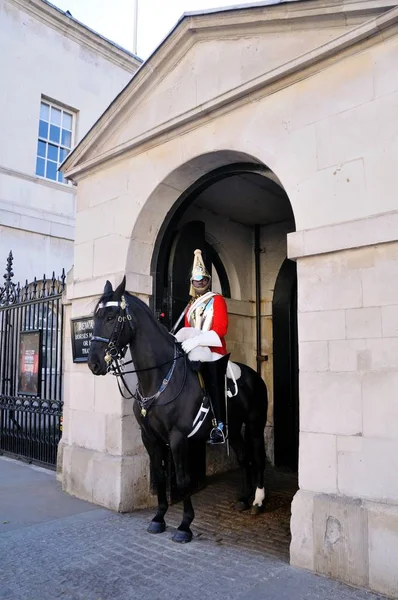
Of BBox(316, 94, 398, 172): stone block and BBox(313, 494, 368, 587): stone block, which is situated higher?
BBox(316, 94, 398, 172): stone block

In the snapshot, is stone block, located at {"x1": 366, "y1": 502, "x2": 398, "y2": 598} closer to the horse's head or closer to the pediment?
the horse's head

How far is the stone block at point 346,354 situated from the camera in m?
3.84

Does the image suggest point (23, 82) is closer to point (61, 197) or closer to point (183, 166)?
point (61, 197)

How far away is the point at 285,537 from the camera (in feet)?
15.4

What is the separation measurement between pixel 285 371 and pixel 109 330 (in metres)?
4.27

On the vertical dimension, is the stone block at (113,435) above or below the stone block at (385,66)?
below

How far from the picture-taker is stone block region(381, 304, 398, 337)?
12.1 ft

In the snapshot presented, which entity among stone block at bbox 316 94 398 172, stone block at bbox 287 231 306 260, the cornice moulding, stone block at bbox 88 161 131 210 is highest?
the cornice moulding

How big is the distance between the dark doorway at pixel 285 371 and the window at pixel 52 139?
863 cm

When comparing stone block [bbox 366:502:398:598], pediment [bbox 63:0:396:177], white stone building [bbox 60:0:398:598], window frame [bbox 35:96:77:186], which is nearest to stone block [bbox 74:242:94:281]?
white stone building [bbox 60:0:398:598]

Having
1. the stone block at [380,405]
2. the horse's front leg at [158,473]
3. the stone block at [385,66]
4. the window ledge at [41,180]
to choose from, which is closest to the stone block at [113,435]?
the horse's front leg at [158,473]

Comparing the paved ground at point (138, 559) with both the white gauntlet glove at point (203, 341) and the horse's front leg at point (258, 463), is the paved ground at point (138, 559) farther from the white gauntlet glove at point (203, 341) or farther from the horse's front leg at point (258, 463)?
the white gauntlet glove at point (203, 341)

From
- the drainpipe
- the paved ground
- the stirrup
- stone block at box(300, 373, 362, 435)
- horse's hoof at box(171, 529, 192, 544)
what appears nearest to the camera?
the paved ground

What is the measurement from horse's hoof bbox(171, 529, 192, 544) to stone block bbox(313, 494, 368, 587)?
4.21ft
